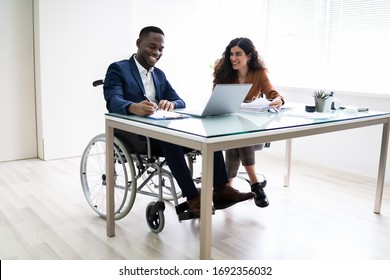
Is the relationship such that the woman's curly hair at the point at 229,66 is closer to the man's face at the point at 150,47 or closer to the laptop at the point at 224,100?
the man's face at the point at 150,47

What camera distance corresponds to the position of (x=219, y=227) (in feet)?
8.39

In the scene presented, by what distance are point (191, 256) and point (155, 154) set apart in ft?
1.93

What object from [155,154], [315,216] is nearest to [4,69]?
[155,154]

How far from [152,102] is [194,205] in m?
0.58

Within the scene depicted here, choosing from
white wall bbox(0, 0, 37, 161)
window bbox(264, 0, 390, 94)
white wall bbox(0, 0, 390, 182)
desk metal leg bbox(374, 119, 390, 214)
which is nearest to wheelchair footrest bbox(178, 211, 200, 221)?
desk metal leg bbox(374, 119, 390, 214)

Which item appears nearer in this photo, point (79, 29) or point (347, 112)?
point (347, 112)

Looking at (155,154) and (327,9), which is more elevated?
(327,9)

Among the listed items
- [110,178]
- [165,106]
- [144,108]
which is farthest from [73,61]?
[144,108]

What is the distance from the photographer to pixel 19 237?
7.72ft

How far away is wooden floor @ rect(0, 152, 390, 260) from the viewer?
2.22 m

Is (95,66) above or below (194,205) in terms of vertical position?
above

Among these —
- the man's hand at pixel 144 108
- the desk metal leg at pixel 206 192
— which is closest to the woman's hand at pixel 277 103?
the man's hand at pixel 144 108

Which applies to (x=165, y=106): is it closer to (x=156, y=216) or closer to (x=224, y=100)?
(x=224, y=100)

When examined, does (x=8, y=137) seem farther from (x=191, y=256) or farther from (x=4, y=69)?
(x=191, y=256)
